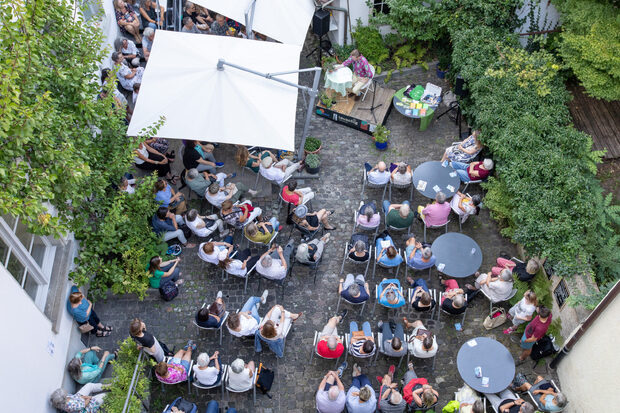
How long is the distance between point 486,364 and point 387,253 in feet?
9.32

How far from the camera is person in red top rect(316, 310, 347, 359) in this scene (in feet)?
33.6

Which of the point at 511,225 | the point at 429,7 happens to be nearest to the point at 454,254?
the point at 511,225

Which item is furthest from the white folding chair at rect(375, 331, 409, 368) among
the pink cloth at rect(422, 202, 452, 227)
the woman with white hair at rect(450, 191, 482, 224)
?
the woman with white hair at rect(450, 191, 482, 224)

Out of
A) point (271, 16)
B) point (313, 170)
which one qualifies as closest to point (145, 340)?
point (313, 170)

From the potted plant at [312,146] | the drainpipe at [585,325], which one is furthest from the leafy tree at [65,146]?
the drainpipe at [585,325]

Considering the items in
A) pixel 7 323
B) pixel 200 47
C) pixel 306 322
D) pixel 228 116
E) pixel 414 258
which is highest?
pixel 200 47

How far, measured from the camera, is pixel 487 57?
1422 cm

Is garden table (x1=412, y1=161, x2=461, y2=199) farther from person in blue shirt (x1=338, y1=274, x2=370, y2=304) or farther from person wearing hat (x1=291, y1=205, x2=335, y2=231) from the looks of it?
person in blue shirt (x1=338, y1=274, x2=370, y2=304)

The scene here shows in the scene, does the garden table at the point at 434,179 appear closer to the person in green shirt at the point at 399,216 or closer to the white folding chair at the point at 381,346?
the person in green shirt at the point at 399,216

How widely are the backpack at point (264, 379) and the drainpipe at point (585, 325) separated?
18.1 feet

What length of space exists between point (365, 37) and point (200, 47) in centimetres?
570

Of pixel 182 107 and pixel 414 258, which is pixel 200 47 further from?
pixel 414 258

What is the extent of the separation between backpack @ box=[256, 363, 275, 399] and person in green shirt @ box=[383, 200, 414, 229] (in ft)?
13.6

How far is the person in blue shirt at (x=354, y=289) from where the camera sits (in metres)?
10.9
